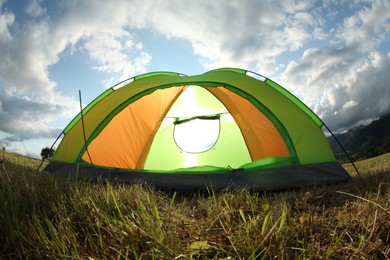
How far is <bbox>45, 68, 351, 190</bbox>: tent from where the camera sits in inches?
185

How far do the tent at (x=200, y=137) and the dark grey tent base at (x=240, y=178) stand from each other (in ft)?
0.05

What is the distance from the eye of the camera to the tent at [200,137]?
4703 millimetres

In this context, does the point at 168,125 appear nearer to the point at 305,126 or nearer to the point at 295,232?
the point at 305,126

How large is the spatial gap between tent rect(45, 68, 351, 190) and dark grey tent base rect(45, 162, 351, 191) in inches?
0.6

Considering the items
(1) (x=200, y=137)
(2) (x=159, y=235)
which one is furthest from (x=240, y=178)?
(2) (x=159, y=235)

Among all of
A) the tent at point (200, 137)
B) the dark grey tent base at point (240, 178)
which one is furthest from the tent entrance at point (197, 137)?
the dark grey tent base at point (240, 178)

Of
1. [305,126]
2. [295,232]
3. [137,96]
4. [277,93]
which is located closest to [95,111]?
[137,96]

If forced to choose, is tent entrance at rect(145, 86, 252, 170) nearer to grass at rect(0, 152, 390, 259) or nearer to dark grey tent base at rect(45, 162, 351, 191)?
dark grey tent base at rect(45, 162, 351, 191)

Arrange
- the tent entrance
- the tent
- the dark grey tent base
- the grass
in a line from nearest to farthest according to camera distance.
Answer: the grass, the dark grey tent base, the tent, the tent entrance

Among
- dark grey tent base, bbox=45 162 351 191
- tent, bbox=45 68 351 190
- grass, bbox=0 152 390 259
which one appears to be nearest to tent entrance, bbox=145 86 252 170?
tent, bbox=45 68 351 190

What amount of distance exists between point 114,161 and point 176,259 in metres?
4.92

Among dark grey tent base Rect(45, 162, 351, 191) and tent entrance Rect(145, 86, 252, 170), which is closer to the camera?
dark grey tent base Rect(45, 162, 351, 191)

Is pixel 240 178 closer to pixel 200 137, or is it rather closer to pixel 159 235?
pixel 200 137

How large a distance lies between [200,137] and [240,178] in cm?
279
